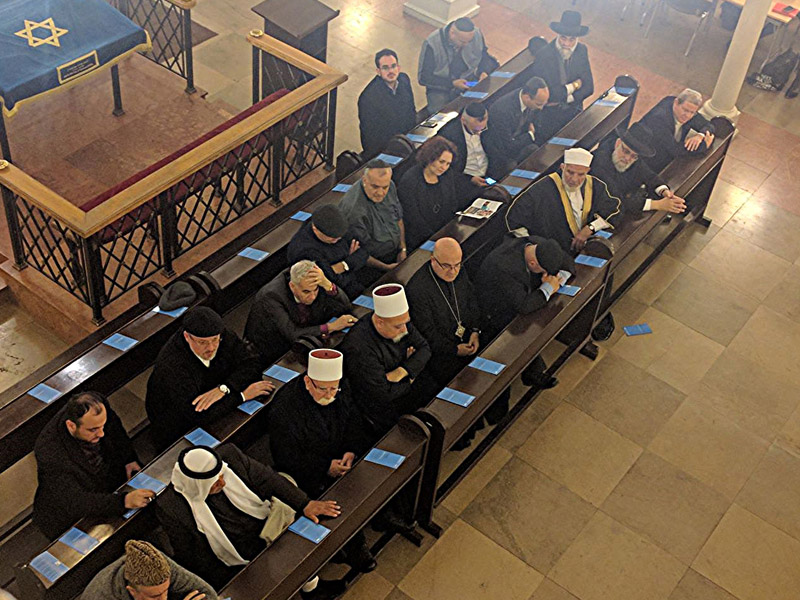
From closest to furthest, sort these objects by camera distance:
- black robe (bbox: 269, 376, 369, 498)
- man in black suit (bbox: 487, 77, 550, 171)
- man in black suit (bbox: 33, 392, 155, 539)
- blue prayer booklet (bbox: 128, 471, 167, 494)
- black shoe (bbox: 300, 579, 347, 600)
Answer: man in black suit (bbox: 33, 392, 155, 539)
blue prayer booklet (bbox: 128, 471, 167, 494)
black robe (bbox: 269, 376, 369, 498)
black shoe (bbox: 300, 579, 347, 600)
man in black suit (bbox: 487, 77, 550, 171)

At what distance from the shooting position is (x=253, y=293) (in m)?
6.36

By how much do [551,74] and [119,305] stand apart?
157 inches

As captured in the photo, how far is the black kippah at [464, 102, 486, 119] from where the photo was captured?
7.05 m

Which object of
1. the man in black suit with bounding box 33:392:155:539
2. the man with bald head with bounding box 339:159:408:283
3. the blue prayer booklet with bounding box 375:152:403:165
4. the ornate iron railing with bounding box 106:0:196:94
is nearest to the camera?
the man in black suit with bounding box 33:392:155:539

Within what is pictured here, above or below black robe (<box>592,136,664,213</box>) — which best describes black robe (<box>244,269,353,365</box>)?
below

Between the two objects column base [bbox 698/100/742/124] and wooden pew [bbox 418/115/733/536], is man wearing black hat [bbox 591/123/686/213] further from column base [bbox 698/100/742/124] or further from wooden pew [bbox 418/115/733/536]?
column base [bbox 698/100/742/124]

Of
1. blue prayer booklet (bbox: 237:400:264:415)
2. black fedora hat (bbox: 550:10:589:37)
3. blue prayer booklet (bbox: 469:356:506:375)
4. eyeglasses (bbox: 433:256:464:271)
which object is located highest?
black fedora hat (bbox: 550:10:589:37)

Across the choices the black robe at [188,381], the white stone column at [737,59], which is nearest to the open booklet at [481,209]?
the black robe at [188,381]

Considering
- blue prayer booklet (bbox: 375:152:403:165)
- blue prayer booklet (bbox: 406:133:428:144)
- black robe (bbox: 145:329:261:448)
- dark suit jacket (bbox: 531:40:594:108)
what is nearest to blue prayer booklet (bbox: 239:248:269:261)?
black robe (bbox: 145:329:261:448)

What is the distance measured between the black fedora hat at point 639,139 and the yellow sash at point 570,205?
1.26ft

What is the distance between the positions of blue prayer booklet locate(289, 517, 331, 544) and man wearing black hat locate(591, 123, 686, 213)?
3373 millimetres

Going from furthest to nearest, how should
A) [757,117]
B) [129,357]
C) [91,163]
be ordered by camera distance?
[757,117]
[91,163]
[129,357]

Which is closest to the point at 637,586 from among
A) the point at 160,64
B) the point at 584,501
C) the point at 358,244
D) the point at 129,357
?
the point at 584,501

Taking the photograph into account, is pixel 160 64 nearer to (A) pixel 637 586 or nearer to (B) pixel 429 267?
(B) pixel 429 267
